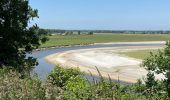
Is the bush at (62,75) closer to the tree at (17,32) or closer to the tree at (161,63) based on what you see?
the tree at (161,63)

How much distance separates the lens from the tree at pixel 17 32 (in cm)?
2816

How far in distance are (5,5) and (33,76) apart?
64.7ft

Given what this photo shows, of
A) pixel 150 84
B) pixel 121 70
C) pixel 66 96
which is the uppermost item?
pixel 66 96

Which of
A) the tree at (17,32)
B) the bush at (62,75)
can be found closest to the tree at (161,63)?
the bush at (62,75)

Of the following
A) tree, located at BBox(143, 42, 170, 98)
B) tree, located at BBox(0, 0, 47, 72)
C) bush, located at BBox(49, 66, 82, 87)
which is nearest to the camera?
bush, located at BBox(49, 66, 82, 87)

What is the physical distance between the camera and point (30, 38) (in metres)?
29.3

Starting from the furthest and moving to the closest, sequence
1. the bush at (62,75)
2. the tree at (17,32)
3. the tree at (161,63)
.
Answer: the tree at (17,32), the tree at (161,63), the bush at (62,75)

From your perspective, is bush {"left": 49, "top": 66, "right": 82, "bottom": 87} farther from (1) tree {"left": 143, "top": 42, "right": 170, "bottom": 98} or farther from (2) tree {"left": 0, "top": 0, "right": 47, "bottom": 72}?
(2) tree {"left": 0, "top": 0, "right": 47, "bottom": 72}

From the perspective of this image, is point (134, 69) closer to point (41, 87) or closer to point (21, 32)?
point (21, 32)

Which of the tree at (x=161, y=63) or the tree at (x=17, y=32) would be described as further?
the tree at (x=17, y=32)

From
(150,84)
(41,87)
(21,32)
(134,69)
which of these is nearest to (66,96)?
(41,87)

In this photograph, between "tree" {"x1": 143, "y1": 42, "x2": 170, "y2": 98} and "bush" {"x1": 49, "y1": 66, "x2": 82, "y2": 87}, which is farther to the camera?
"tree" {"x1": 143, "y1": 42, "x2": 170, "y2": 98}

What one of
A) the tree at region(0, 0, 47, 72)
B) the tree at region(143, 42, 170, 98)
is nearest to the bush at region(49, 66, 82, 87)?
the tree at region(143, 42, 170, 98)

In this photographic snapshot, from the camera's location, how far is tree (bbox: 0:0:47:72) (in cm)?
2816
